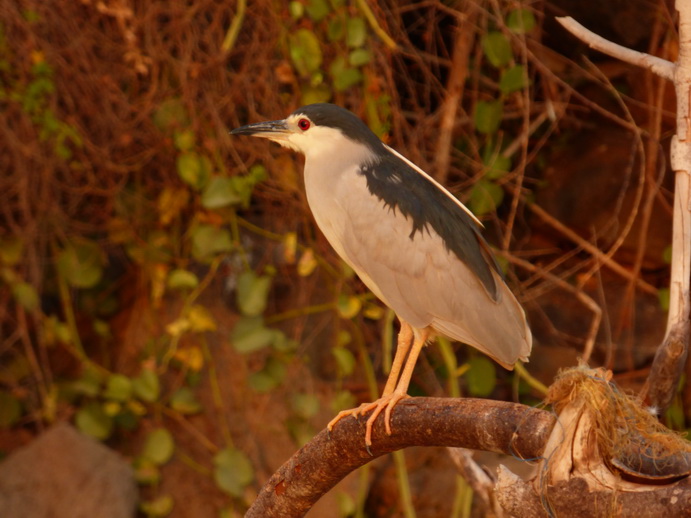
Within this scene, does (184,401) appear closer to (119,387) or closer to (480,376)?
(119,387)

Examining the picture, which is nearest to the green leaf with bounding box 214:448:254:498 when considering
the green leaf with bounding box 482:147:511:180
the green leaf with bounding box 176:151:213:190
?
the green leaf with bounding box 176:151:213:190

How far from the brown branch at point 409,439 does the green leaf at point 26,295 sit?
69.9 inches

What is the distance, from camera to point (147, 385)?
3.24 metres

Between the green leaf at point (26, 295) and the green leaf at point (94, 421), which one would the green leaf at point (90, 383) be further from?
the green leaf at point (26, 295)

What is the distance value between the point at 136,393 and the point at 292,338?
589 millimetres

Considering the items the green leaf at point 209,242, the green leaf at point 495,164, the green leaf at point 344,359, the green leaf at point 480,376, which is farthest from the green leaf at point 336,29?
the green leaf at point 480,376

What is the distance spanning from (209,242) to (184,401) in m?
0.60

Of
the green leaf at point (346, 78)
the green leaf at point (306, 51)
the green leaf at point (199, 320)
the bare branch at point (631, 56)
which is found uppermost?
the bare branch at point (631, 56)

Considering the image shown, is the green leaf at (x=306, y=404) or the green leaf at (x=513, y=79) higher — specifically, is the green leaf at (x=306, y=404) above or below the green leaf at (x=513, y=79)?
below

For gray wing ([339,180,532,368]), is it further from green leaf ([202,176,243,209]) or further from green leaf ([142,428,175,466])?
green leaf ([142,428,175,466])

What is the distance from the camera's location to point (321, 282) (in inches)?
129

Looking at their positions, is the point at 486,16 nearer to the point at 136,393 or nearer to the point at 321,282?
the point at 321,282

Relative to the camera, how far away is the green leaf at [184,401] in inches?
130

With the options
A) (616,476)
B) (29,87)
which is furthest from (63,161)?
(616,476)
